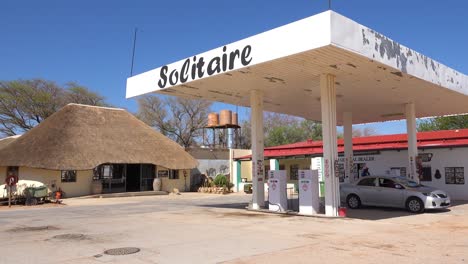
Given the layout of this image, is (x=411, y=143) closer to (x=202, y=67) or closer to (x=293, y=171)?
(x=202, y=67)

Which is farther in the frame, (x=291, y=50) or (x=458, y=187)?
(x=458, y=187)

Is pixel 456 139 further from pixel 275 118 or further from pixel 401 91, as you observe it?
pixel 275 118

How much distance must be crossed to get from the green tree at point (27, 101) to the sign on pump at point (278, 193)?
138 ft

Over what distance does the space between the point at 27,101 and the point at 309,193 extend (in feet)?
147

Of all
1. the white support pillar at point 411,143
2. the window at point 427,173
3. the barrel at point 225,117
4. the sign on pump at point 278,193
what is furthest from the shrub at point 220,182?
the sign on pump at point 278,193

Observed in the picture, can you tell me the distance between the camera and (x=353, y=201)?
63.2ft

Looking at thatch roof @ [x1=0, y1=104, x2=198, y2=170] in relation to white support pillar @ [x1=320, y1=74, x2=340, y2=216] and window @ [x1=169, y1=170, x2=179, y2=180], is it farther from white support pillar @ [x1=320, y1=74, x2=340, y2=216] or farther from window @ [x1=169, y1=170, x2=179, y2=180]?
white support pillar @ [x1=320, y1=74, x2=340, y2=216]

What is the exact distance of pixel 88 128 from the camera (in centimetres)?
3428

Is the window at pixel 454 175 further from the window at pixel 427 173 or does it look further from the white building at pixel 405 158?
the window at pixel 427 173

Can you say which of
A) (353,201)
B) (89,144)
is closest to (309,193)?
(353,201)

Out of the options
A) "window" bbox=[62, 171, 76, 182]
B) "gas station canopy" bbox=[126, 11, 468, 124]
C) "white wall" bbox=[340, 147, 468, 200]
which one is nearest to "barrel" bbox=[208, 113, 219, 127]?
"window" bbox=[62, 171, 76, 182]

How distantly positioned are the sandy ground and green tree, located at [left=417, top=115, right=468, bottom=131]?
128 feet

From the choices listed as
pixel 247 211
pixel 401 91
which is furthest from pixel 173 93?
pixel 401 91

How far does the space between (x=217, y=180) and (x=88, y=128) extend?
1122 cm
